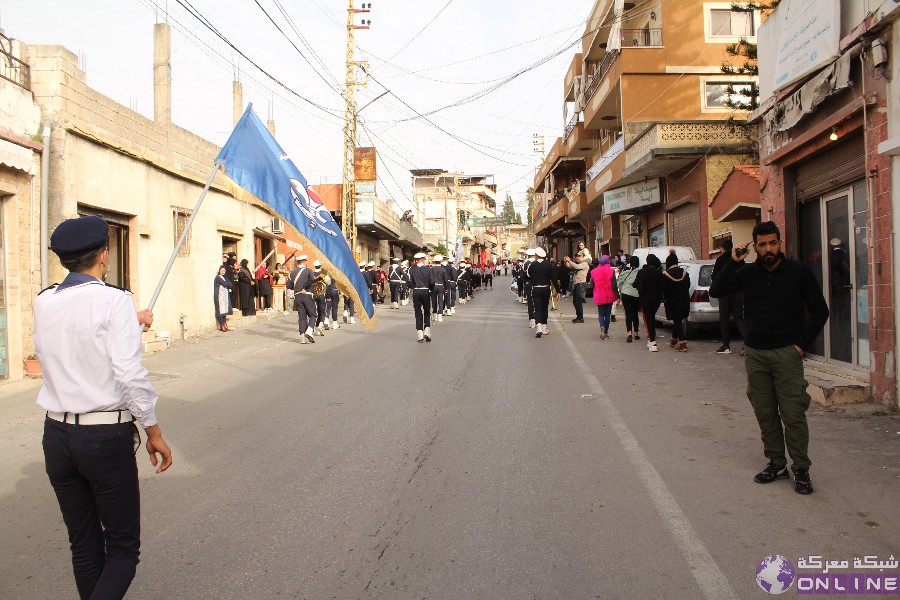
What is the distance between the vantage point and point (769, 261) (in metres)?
4.99

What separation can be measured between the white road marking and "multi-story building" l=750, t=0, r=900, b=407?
322 centimetres

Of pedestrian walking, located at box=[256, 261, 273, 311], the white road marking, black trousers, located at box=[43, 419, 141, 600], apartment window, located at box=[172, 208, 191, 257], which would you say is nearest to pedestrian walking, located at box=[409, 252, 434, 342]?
apartment window, located at box=[172, 208, 191, 257]

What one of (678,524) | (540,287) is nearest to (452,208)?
(540,287)

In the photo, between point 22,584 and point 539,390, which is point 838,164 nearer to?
point 539,390

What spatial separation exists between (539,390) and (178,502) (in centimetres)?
492

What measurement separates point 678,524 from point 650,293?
29.1 ft

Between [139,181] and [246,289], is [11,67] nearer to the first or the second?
[139,181]

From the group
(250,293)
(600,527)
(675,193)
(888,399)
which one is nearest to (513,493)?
(600,527)

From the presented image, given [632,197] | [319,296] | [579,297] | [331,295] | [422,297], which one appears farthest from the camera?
[632,197]

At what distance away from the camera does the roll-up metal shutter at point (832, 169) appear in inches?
324

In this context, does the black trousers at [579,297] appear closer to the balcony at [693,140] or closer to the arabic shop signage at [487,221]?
the balcony at [693,140]

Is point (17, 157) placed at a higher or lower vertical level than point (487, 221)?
lower

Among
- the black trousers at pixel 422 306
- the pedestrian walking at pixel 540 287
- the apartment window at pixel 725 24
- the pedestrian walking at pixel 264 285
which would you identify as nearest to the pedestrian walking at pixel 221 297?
the pedestrian walking at pixel 264 285

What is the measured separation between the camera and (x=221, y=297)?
18062mm
